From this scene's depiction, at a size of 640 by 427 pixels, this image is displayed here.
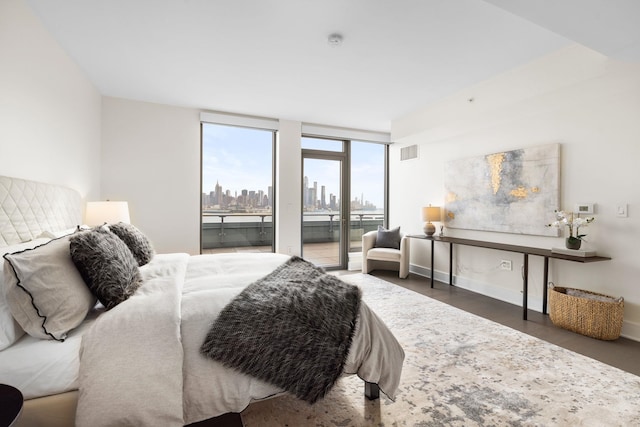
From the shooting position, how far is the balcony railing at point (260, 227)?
479 cm

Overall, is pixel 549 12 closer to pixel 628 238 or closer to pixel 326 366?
pixel 628 238

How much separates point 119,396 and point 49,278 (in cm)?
62

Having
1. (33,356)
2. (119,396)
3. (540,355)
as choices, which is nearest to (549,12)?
(540,355)

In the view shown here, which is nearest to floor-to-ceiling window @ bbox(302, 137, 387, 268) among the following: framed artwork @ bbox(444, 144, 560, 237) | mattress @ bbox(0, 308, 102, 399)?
framed artwork @ bbox(444, 144, 560, 237)

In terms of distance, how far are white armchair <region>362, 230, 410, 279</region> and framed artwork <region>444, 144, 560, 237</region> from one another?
0.81 meters

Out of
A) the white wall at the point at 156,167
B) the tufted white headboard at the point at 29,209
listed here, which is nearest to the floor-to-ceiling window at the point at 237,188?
the white wall at the point at 156,167

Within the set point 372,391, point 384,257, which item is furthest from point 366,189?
point 372,391

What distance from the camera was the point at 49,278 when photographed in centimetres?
135

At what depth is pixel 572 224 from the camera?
2.95 m

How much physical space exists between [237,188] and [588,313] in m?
4.52

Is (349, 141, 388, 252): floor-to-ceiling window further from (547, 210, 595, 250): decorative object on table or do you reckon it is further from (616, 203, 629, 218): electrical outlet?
(616, 203, 629, 218): electrical outlet

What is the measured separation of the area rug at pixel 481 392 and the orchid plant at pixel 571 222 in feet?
3.79

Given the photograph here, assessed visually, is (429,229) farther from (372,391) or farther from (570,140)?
(372,391)

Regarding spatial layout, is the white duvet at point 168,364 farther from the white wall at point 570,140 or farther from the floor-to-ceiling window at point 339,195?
the floor-to-ceiling window at point 339,195
